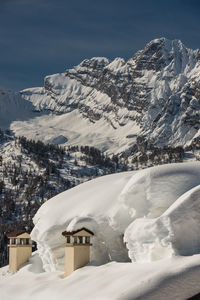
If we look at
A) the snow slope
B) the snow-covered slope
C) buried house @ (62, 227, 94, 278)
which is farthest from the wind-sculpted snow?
the snow-covered slope

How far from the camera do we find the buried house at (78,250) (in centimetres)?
3058

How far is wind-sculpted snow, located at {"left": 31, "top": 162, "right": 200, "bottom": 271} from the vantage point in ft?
84.7

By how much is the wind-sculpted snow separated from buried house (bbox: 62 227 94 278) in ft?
1.79

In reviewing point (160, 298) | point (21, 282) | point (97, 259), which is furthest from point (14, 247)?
point (160, 298)

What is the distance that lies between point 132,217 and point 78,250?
360 cm

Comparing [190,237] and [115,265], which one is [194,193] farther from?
[115,265]

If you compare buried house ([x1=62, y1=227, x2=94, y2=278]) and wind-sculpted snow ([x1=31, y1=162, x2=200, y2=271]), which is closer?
wind-sculpted snow ([x1=31, y1=162, x2=200, y2=271])

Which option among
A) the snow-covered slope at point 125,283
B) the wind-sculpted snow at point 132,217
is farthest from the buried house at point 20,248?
the snow-covered slope at point 125,283

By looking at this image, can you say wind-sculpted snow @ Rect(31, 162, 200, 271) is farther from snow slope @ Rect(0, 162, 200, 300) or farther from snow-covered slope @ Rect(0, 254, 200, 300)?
snow-covered slope @ Rect(0, 254, 200, 300)

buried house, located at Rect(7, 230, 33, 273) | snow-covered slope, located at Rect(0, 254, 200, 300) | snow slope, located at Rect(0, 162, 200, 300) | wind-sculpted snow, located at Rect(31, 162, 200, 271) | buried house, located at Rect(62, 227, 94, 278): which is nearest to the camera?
snow-covered slope, located at Rect(0, 254, 200, 300)

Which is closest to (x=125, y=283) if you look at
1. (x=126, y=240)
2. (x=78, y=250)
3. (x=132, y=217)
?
(x=126, y=240)

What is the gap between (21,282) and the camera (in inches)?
1335

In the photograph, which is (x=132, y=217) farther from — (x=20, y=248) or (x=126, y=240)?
(x=20, y=248)

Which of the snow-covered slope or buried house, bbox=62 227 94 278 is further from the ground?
buried house, bbox=62 227 94 278
